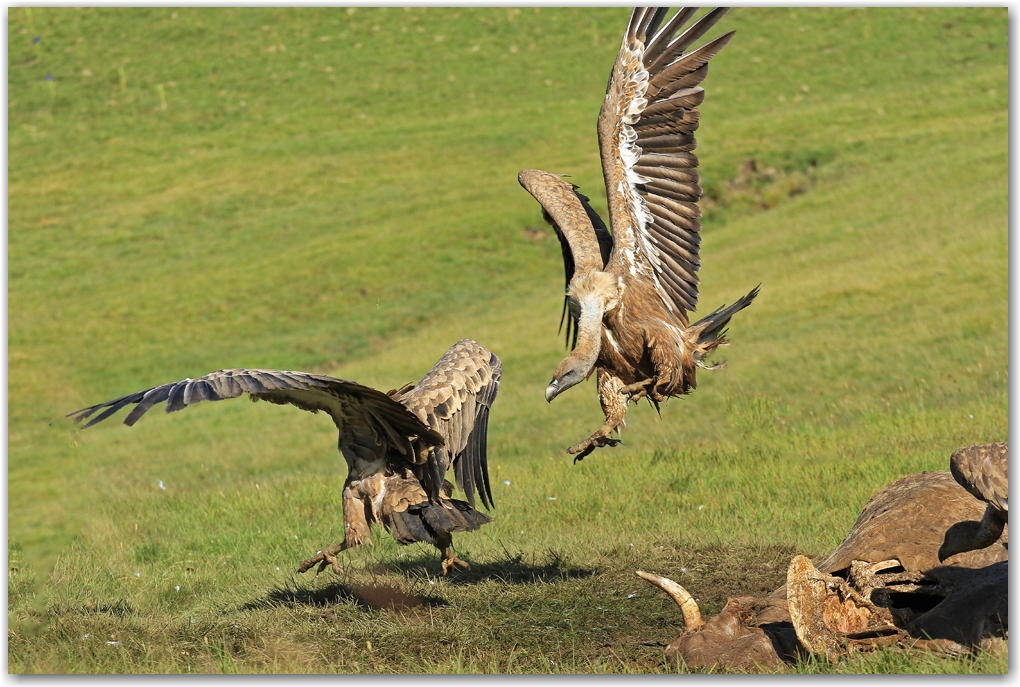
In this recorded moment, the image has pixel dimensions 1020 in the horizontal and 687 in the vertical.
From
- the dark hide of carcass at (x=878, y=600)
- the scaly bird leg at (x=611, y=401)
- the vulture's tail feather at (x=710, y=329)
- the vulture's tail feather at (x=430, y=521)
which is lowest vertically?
the dark hide of carcass at (x=878, y=600)

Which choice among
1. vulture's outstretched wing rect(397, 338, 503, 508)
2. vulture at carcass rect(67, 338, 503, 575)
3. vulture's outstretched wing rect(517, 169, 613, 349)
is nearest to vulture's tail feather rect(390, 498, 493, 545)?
vulture at carcass rect(67, 338, 503, 575)

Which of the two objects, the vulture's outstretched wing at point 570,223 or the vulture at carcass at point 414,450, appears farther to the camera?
the vulture's outstretched wing at point 570,223

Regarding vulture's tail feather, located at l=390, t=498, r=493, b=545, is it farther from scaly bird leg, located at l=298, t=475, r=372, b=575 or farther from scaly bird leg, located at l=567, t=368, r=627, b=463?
scaly bird leg, located at l=567, t=368, r=627, b=463

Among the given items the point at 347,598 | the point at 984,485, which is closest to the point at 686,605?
the point at 984,485

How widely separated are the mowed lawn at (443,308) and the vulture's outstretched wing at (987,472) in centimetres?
87

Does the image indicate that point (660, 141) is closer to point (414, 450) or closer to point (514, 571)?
point (414, 450)

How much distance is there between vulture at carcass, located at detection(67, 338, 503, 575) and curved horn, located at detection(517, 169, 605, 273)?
4.01 feet

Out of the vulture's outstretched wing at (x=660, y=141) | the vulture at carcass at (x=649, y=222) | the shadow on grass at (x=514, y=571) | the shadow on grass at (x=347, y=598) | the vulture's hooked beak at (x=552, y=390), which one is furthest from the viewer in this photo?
the vulture's outstretched wing at (x=660, y=141)

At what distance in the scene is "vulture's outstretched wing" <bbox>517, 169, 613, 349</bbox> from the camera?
27.3 ft

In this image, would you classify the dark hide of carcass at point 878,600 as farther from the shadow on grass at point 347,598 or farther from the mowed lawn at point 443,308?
the shadow on grass at point 347,598

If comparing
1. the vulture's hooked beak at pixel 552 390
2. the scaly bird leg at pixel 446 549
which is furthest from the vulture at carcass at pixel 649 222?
the scaly bird leg at pixel 446 549

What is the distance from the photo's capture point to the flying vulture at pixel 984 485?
15.9ft

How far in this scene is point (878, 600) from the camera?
19.3ft

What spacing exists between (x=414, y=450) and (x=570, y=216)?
2522mm
